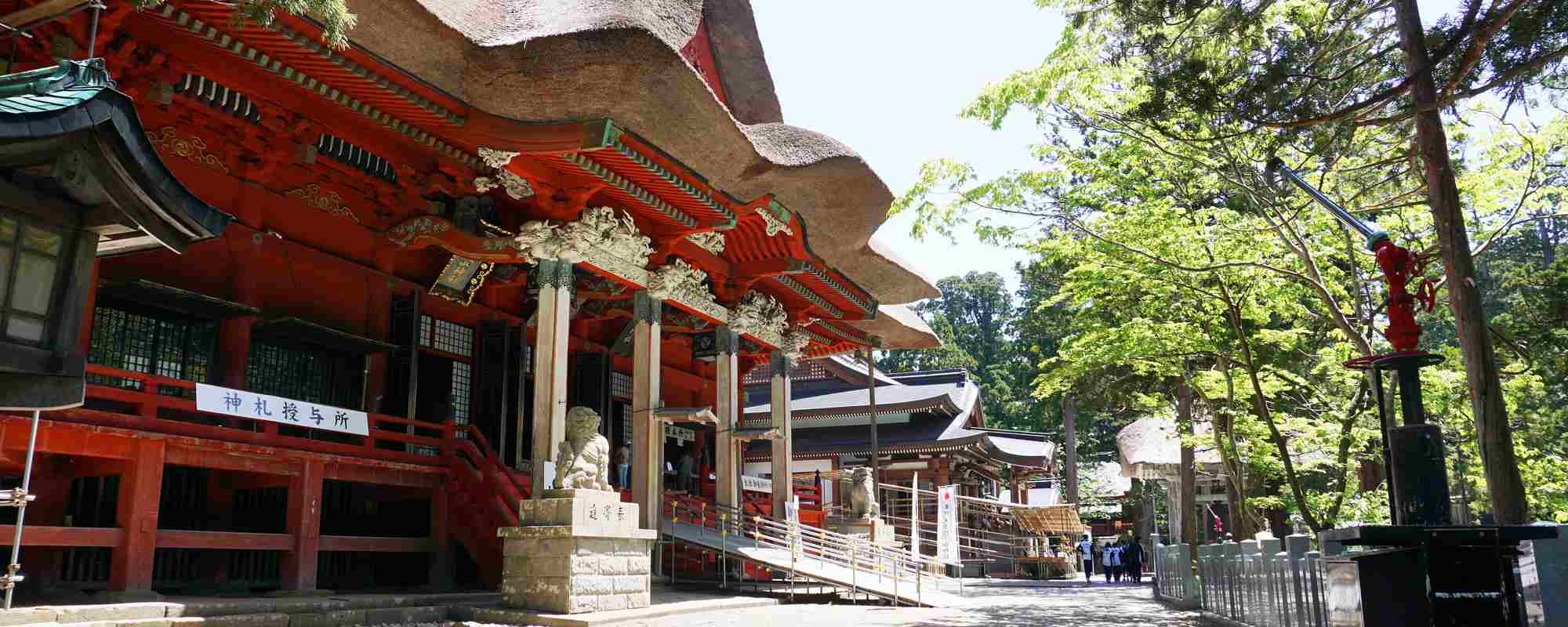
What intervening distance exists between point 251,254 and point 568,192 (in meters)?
3.48

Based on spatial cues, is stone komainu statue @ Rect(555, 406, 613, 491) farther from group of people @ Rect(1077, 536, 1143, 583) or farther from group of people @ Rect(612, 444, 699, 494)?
group of people @ Rect(1077, 536, 1143, 583)

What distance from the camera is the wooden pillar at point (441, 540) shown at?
11.5 meters

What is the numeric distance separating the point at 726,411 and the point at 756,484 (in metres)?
2.38

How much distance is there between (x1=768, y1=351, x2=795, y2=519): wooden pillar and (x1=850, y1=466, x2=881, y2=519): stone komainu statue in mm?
1123

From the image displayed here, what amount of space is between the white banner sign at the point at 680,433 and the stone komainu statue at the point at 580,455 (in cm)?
894

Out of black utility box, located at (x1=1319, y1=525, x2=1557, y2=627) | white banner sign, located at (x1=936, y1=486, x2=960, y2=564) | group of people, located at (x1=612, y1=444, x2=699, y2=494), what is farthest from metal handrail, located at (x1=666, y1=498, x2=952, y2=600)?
black utility box, located at (x1=1319, y1=525, x2=1557, y2=627)

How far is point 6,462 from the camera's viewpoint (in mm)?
7973

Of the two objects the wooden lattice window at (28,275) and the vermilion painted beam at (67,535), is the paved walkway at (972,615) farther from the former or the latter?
the wooden lattice window at (28,275)

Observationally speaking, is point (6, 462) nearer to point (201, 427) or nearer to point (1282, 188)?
point (201, 427)

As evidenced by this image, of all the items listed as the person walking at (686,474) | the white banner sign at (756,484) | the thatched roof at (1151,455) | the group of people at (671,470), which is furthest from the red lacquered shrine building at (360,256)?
the thatched roof at (1151,455)

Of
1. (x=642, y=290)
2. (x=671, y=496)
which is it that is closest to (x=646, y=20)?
(x=642, y=290)

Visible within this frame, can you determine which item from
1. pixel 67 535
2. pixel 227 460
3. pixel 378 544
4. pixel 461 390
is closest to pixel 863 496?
pixel 461 390

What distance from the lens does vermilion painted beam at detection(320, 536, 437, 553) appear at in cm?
1030

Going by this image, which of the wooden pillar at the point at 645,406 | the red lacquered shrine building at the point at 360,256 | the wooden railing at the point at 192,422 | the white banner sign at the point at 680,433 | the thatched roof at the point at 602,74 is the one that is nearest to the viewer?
the red lacquered shrine building at the point at 360,256
